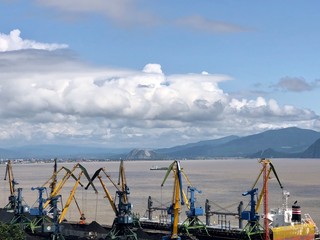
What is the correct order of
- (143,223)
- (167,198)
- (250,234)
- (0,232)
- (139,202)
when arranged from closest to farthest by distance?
(0,232) < (250,234) < (143,223) < (139,202) < (167,198)

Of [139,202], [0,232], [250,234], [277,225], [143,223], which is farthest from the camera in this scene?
[139,202]

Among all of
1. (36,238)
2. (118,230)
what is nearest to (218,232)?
(118,230)

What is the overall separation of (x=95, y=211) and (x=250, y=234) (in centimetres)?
5854

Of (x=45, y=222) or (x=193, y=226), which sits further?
(x=45, y=222)

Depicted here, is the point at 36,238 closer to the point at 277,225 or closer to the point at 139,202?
the point at 277,225

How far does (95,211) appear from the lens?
375 feet

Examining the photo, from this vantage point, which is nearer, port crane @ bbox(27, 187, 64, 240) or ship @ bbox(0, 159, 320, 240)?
ship @ bbox(0, 159, 320, 240)

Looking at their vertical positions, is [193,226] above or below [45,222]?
below

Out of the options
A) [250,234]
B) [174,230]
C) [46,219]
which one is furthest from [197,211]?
[46,219]

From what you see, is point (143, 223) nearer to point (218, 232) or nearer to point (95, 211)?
point (218, 232)

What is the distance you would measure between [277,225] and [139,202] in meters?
65.7

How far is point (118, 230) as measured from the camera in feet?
211

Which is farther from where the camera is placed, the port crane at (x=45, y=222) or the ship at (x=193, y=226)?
the port crane at (x=45, y=222)

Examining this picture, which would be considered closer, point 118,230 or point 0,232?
point 0,232
